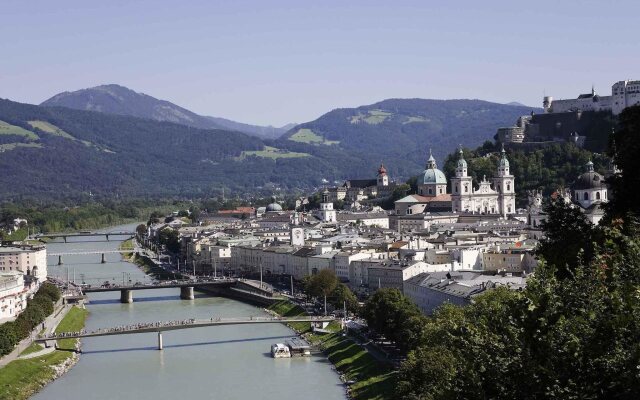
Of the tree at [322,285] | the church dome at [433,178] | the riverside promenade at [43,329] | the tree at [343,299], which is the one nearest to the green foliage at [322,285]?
the tree at [322,285]

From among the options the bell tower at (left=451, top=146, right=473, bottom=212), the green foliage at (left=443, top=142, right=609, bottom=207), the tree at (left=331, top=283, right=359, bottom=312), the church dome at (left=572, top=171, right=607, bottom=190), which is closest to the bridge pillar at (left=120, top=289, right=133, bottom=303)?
the tree at (left=331, top=283, right=359, bottom=312)

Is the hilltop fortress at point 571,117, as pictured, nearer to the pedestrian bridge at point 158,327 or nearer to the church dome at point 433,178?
the church dome at point 433,178

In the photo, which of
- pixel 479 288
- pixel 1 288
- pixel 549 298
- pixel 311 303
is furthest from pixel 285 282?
pixel 549 298

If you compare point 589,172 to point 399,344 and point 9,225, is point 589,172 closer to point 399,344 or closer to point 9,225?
point 399,344

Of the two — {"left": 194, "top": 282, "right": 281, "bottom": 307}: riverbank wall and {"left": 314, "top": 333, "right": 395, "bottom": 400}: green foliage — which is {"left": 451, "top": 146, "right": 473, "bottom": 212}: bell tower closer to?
{"left": 194, "top": 282, "right": 281, "bottom": 307}: riverbank wall

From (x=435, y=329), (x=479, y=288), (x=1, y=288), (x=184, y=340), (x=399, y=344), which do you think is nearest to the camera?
(x=435, y=329)

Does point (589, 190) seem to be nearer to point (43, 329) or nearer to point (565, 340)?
point (43, 329)
